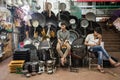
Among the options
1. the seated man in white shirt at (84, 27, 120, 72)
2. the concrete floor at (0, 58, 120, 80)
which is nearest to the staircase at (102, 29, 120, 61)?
the seated man in white shirt at (84, 27, 120, 72)

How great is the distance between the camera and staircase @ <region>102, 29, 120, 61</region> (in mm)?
8633

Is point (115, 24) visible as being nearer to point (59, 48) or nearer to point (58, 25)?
point (58, 25)

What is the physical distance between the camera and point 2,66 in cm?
622

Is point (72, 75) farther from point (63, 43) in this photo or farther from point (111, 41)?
point (111, 41)

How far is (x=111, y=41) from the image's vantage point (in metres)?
8.93

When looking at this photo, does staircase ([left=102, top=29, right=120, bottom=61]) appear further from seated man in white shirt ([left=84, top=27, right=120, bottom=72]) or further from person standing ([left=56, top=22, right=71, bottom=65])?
person standing ([left=56, top=22, right=71, bottom=65])

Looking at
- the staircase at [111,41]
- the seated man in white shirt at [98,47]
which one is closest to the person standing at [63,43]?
the seated man in white shirt at [98,47]

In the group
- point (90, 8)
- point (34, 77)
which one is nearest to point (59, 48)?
point (34, 77)

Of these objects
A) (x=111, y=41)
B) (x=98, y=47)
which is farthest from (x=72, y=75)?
(x=111, y=41)

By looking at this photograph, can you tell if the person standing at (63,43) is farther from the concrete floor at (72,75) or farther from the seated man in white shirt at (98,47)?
the seated man in white shirt at (98,47)

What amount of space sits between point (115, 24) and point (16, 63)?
4.80 metres

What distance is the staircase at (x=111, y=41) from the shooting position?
28.3ft

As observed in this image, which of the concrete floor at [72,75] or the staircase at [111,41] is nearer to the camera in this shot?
the concrete floor at [72,75]

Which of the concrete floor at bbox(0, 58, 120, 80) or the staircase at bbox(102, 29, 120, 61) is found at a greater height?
the staircase at bbox(102, 29, 120, 61)
